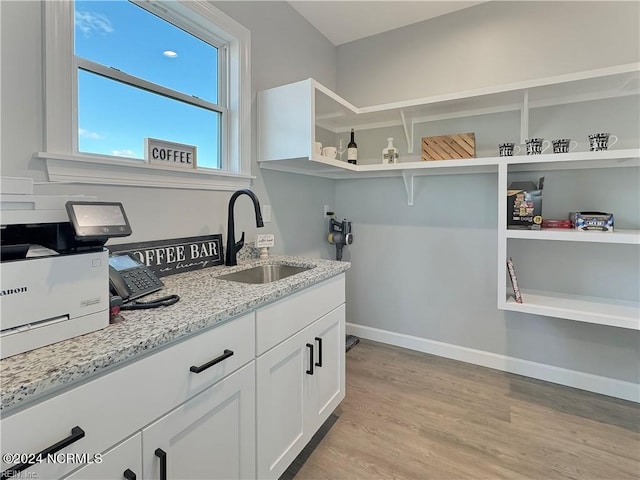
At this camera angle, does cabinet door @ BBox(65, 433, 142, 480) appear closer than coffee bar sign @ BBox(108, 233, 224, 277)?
Yes

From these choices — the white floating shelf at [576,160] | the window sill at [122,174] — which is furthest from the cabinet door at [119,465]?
the white floating shelf at [576,160]

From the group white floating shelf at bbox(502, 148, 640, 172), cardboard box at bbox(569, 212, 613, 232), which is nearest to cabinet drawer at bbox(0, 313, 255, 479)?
white floating shelf at bbox(502, 148, 640, 172)

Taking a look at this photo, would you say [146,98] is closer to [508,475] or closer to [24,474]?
[24,474]

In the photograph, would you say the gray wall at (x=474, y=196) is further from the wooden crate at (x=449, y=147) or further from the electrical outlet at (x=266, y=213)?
the electrical outlet at (x=266, y=213)

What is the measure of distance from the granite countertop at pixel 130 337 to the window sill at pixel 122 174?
0.46m

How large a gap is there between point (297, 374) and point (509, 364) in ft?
5.90

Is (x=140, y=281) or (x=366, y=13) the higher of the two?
(x=366, y=13)

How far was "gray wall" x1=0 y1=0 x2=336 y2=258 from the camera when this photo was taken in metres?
1.06

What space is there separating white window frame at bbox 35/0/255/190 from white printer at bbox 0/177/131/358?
0.39 m

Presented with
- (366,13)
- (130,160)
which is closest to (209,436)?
(130,160)

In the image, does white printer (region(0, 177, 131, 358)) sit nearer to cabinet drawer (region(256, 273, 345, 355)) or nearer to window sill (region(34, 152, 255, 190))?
window sill (region(34, 152, 255, 190))

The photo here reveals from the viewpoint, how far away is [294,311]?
4.53ft

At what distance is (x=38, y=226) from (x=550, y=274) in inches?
105

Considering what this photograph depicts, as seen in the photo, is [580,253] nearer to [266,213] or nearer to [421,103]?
[421,103]
